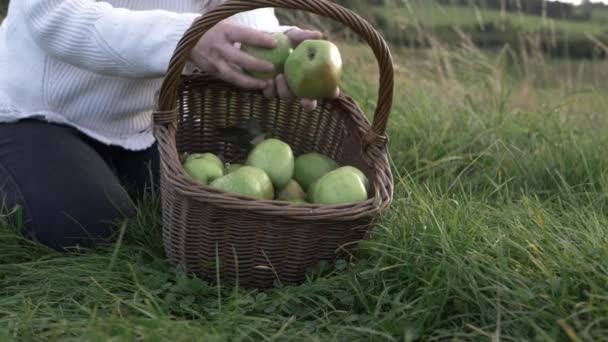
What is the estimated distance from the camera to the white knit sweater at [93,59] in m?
1.65

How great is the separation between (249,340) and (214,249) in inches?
10.0

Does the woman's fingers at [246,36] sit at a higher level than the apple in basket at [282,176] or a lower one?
higher

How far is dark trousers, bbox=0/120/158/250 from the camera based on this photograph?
1.78m

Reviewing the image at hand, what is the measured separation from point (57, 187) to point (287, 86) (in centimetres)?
65

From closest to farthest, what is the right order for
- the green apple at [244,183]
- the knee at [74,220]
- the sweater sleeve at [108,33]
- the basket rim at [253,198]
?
1. the basket rim at [253,198]
2. the green apple at [244,183]
3. the sweater sleeve at [108,33]
4. the knee at [74,220]

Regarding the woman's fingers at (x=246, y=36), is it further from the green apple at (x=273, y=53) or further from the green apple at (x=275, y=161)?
the green apple at (x=275, y=161)

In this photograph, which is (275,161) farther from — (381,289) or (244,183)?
(381,289)

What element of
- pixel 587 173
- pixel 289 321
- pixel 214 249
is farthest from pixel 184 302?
pixel 587 173

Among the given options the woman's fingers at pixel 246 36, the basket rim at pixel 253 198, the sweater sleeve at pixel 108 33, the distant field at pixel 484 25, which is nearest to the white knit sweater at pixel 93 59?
the sweater sleeve at pixel 108 33

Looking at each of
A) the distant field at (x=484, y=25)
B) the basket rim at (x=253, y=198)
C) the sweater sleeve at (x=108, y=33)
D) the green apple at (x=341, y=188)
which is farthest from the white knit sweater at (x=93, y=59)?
the distant field at (x=484, y=25)

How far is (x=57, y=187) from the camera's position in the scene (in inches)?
70.8

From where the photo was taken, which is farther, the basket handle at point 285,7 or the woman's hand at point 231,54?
the woman's hand at point 231,54

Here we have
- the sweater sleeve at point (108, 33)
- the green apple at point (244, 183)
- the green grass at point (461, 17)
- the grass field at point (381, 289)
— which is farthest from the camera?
the green grass at point (461, 17)

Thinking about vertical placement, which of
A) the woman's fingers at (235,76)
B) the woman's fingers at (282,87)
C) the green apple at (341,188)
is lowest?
the green apple at (341,188)
